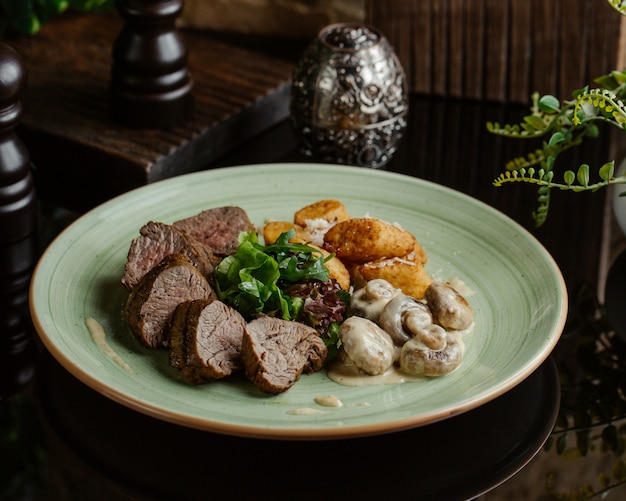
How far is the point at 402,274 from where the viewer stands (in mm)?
1614

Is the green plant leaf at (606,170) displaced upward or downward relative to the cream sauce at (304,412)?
upward

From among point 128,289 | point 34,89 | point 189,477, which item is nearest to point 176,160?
point 34,89

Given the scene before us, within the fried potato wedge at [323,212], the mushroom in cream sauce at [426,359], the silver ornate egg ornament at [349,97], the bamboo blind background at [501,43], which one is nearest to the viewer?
the mushroom in cream sauce at [426,359]

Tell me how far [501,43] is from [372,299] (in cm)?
110

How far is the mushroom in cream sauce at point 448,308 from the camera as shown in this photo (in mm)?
1512

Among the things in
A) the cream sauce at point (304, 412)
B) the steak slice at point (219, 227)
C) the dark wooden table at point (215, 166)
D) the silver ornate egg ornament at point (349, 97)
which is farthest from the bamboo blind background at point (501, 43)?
the cream sauce at point (304, 412)

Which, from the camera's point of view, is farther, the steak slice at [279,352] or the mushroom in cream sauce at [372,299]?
the mushroom in cream sauce at [372,299]

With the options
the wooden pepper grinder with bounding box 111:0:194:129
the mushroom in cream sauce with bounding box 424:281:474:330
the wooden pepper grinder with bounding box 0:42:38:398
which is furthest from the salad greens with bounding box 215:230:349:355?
the wooden pepper grinder with bounding box 111:0:194:129

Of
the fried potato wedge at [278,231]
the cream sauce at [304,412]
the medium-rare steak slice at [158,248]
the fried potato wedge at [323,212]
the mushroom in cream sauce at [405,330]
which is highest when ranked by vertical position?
the medium-rare steak slice at [158,248]

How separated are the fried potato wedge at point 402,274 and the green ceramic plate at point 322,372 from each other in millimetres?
90

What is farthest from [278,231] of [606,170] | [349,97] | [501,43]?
[501,43]

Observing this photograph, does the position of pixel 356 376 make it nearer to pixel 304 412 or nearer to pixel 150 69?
pixel 304 412

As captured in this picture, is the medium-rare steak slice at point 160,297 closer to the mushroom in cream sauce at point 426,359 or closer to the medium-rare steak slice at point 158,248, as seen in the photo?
the medium-rare steak slice at point 158,248

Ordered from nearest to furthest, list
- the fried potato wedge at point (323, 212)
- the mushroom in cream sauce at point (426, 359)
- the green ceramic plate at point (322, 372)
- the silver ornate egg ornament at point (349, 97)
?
the green ceramic plate at point (322, 372) < the mushroom in cream sauce at point (426, 359) < the fried potato wedge at point (323, 212) < the silver ornate egg ornament at point (349, 97)
